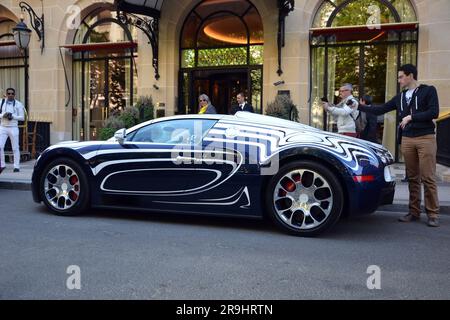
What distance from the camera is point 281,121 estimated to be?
5.71m

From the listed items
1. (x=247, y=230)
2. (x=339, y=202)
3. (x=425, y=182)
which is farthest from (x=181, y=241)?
(x=425, y=182)

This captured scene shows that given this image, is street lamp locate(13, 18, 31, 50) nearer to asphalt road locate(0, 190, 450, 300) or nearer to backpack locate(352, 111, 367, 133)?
asphalt road locate(0, 190, 450, 300)

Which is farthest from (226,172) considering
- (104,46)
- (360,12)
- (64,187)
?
(104,46)

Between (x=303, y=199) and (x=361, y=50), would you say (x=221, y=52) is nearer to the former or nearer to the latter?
(x=361, y=50)

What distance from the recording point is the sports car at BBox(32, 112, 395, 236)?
5.05m

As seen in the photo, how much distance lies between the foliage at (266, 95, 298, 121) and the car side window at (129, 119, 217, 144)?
16.9 ft

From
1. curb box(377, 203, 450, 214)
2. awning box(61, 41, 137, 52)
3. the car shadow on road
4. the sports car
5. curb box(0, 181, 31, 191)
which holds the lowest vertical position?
the car shadow on road

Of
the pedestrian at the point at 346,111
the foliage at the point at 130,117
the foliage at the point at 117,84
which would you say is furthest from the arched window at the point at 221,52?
the pedestrian at the point at 346,111

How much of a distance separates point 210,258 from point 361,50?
897 cm

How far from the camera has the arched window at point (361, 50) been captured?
443 inches

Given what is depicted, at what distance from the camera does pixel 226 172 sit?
17.5ft

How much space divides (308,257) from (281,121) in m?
1.94

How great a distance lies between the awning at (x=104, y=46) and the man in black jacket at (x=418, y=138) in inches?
362

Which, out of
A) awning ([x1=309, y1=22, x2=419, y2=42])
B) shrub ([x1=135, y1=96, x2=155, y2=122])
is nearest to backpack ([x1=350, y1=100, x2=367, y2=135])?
awning ([x1=309, y1=22, x2=419, y2=42])
